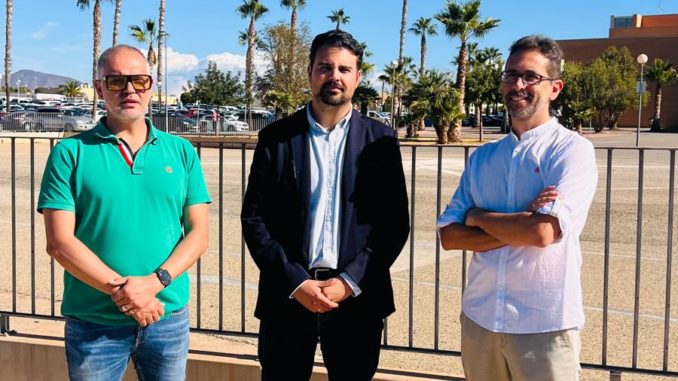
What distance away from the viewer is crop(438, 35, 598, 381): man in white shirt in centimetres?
273

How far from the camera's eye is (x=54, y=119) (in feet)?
128

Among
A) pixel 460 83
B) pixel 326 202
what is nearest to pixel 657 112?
pixel 460 83

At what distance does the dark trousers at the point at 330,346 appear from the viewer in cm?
320

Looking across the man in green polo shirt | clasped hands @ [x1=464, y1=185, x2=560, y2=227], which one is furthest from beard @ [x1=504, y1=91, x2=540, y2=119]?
the man in green polo shirt

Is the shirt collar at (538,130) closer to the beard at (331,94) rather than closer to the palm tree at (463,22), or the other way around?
the beard at (331,94)

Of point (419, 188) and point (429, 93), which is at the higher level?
point (429, 93)

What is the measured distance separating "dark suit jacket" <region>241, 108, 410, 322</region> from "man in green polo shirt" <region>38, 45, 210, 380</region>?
32cm

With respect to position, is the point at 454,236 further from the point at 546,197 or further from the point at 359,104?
the point at 359,104

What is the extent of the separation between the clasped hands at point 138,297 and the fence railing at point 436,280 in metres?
1.55

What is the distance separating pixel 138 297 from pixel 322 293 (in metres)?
0.75

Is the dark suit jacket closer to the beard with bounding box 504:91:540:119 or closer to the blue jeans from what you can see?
the blue jeans

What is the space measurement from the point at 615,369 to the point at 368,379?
166 centimetres

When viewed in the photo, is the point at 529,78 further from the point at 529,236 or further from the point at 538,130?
the point at 529,236

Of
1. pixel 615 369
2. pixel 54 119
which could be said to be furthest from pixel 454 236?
pixel 54 119
